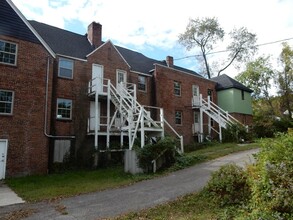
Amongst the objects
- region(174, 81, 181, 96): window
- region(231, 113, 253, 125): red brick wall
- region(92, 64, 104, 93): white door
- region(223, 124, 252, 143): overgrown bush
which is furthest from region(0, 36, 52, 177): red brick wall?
region(231, 113, 253, 125): red brick wall

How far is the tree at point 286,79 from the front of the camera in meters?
35.0

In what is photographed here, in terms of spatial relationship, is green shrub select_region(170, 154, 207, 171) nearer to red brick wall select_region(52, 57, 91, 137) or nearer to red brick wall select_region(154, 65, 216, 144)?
red brick wall select_region(52, 57, 91, 137)

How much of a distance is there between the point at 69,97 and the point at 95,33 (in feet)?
23.5

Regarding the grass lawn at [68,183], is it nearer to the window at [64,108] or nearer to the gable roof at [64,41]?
the window at [64,108]

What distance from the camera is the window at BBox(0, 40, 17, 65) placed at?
52.4 feet

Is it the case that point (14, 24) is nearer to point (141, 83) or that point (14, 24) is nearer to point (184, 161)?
point (141, 83)

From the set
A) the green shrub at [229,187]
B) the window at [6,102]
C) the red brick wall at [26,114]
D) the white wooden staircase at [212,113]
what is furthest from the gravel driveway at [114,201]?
the white wooden staircase at [212,113]

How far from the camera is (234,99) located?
3078 centimetres

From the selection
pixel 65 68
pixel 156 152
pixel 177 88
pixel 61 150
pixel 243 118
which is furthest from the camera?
pixel 243 118

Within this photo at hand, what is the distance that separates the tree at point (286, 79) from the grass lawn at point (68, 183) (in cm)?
2307

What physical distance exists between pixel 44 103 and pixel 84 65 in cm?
485

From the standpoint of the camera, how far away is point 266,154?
685 centimetres

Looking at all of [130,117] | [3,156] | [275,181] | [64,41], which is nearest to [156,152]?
[130,117]

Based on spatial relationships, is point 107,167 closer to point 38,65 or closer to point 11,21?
point 38,65
